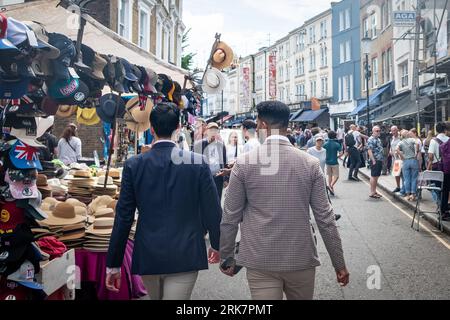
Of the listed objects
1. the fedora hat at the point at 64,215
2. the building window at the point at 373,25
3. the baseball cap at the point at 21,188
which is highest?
the building window at the point at 373,25

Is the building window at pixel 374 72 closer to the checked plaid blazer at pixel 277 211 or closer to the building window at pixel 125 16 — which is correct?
the building window at pixel 125 16

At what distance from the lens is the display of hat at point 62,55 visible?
4660 mm

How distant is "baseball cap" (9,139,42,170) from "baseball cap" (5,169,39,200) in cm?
11

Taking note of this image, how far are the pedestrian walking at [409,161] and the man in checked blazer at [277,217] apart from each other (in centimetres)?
978

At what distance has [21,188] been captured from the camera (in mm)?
3656

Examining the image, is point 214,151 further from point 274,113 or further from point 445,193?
point 274,113

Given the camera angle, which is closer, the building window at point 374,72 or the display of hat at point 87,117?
the display of hat at point 87,117

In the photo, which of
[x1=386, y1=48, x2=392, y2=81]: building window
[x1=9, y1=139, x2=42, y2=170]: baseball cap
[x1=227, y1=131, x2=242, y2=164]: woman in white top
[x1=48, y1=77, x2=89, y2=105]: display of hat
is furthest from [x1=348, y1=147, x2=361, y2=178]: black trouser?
[x1=9, y1=139, x2=42, y2=170]: baseball cap

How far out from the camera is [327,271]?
6.17 meters

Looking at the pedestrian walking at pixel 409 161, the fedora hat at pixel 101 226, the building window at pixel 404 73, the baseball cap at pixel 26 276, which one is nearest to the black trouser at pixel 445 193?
the pedestrian walking at pixel 409 161

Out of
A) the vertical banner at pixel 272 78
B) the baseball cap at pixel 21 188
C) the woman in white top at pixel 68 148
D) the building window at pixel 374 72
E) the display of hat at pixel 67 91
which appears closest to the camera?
the baseball cap at pixel 21 188

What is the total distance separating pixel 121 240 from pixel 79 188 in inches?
141

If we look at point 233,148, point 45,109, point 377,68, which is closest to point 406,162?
point 233,148
